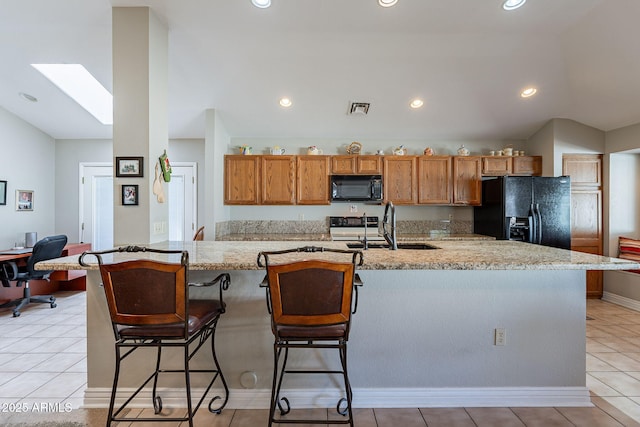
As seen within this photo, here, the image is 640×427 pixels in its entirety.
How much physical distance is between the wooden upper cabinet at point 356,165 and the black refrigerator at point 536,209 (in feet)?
5.39

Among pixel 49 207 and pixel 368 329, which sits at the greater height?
pixel 49 207

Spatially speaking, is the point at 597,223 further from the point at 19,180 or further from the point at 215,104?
the point at 19,180

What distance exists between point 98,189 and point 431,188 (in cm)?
534

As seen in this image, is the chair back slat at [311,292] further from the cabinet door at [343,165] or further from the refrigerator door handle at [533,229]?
the refrigerator door handle at [533,229]

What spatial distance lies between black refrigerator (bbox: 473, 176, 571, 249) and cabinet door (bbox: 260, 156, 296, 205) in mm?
2807

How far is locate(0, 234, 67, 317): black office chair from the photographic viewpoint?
377 centimetres

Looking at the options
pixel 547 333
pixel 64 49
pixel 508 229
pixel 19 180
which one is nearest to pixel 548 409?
pixel 547 333

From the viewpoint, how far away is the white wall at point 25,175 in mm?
4453

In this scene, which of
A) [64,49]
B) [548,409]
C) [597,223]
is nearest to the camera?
[548,409]

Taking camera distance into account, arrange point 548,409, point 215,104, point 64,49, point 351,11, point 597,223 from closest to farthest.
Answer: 1. point 548,409
2. point 351,11
3. point 64,49
4. point 215,104
5. point 597,223

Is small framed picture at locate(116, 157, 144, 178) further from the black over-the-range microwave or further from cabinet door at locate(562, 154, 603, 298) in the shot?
cabinet door at locate(562, 154, 603, 298)

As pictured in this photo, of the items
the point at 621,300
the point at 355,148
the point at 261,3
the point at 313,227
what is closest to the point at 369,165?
the point at 355,148

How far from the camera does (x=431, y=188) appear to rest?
4637 millimetres

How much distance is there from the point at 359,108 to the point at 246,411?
3.51 metres
